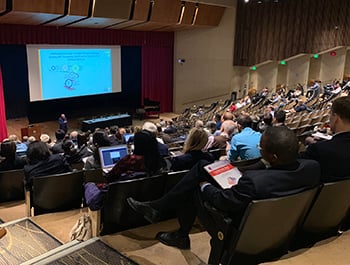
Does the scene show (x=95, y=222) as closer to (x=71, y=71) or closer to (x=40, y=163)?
(x=40, y=163)

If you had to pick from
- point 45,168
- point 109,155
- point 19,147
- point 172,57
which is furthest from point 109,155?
point 172,57

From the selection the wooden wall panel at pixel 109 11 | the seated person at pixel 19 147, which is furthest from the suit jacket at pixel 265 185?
the wooden wall panel at pixel 109 11

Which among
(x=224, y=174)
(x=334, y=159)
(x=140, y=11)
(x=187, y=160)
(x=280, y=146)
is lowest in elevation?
(x=187, y=160)

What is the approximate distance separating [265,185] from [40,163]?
2578 millimetres

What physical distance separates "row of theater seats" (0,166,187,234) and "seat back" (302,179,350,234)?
1.04 metres

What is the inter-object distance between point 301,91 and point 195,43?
4.77 meters

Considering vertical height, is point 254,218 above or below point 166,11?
below

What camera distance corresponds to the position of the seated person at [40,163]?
3.71m

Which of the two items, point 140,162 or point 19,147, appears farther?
point 19,147

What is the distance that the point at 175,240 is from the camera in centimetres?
274

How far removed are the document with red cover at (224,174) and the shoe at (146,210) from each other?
0.59 metres

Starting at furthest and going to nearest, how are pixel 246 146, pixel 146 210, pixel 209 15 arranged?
pixel 209 15 < pixel 246 146 < pixel 146 210

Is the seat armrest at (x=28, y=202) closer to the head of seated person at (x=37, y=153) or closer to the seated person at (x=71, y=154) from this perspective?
the head of seated person at (x=37, y=153)

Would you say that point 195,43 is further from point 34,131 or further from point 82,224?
point 82,224
